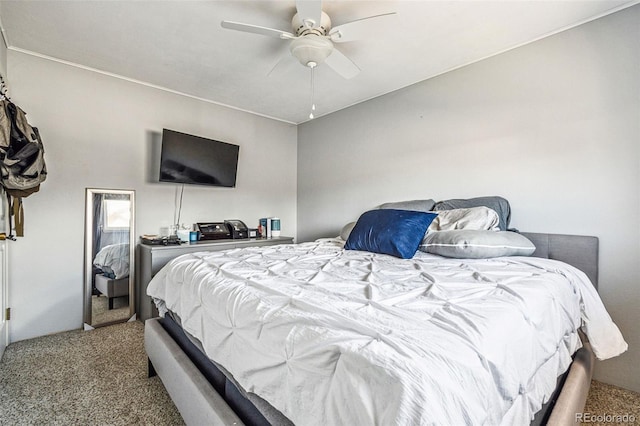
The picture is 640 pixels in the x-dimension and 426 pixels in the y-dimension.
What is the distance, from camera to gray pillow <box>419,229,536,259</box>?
6.07 feet

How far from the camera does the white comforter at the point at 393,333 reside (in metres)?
0.62

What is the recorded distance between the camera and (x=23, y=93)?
2496 mm

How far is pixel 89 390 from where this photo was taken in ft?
5.84

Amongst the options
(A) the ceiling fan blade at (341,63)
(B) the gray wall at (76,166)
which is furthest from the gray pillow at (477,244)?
(B) the gray wall at (76,166)

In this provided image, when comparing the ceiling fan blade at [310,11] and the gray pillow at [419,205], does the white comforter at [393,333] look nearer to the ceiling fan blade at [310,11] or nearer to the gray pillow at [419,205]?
the gray pillow at [419,205]

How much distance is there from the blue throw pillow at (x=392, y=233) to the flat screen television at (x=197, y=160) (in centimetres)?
192

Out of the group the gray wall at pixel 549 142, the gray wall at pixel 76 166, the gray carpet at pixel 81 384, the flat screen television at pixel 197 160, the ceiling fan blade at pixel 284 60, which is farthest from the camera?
the flat screen television at pixel 197 160

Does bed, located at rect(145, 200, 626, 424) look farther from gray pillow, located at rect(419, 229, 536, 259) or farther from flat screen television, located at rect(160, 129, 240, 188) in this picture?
flat screen television, located at rect(160, 129, 240, 188)

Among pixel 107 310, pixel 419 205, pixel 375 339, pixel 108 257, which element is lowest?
pixel 107 310

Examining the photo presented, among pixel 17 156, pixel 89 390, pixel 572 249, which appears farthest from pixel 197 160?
pixel 572 249

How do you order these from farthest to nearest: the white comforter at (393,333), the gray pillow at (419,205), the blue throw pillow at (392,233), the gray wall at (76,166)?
the gray pillow at (419,205)
the gray wall at (76,166)
the blue throw pillow at (392,233)
the white comforter at (393,333)

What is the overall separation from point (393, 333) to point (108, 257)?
3.08 m

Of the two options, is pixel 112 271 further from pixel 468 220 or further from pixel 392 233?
pixel 468 220

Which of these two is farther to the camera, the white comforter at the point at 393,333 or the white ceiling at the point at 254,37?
the white ceiling at the point at 254,37
